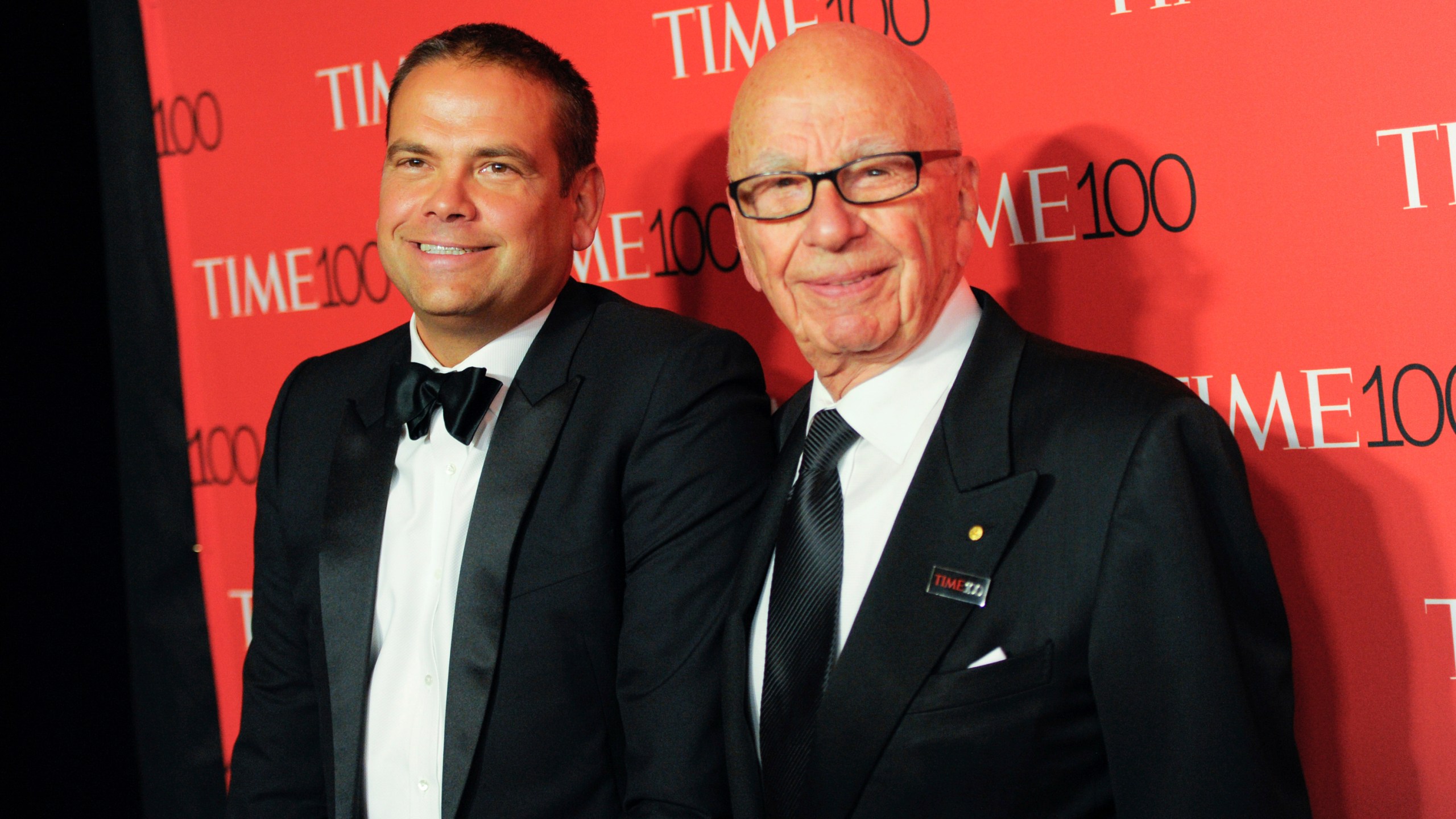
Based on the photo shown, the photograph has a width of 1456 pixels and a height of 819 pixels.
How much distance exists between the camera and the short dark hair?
162cm

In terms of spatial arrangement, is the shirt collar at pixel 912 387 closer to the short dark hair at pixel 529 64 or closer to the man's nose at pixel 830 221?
the man's nose at pixel 830 221

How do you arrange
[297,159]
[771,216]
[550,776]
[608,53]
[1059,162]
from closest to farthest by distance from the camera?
[771,216] → [550,776] → [1059,162] → [608,53] → [297,159]

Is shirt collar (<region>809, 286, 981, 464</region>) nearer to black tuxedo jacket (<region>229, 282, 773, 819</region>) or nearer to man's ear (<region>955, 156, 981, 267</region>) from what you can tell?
man's ear (<region>955, 156, 981, 267</region>)

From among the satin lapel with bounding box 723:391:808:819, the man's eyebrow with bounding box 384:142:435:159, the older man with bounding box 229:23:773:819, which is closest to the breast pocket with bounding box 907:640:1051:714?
the satin lapel with bounding box 723:391:808:819

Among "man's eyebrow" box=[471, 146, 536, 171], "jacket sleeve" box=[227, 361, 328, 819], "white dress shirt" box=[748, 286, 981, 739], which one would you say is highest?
"man's eyebrow" box=[471, 146, 536, 171]

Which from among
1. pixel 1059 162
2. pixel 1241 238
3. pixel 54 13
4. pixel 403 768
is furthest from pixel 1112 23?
pixel 54 13

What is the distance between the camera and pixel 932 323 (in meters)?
1.35

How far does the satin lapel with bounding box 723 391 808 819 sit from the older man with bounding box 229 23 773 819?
8 centimetres

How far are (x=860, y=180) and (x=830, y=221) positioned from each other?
0.06m

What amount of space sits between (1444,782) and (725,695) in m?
0.98

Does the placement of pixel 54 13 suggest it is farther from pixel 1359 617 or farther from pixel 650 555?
pixel 1359 617

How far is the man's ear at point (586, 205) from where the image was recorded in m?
1.71

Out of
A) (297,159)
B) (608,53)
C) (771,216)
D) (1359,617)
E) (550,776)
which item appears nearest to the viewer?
(771,216)

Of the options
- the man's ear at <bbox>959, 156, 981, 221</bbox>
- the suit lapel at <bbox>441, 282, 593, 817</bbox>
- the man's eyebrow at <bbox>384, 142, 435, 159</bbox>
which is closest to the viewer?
the man's ear at <bbox>959, 156, 981, 221</bbox>
